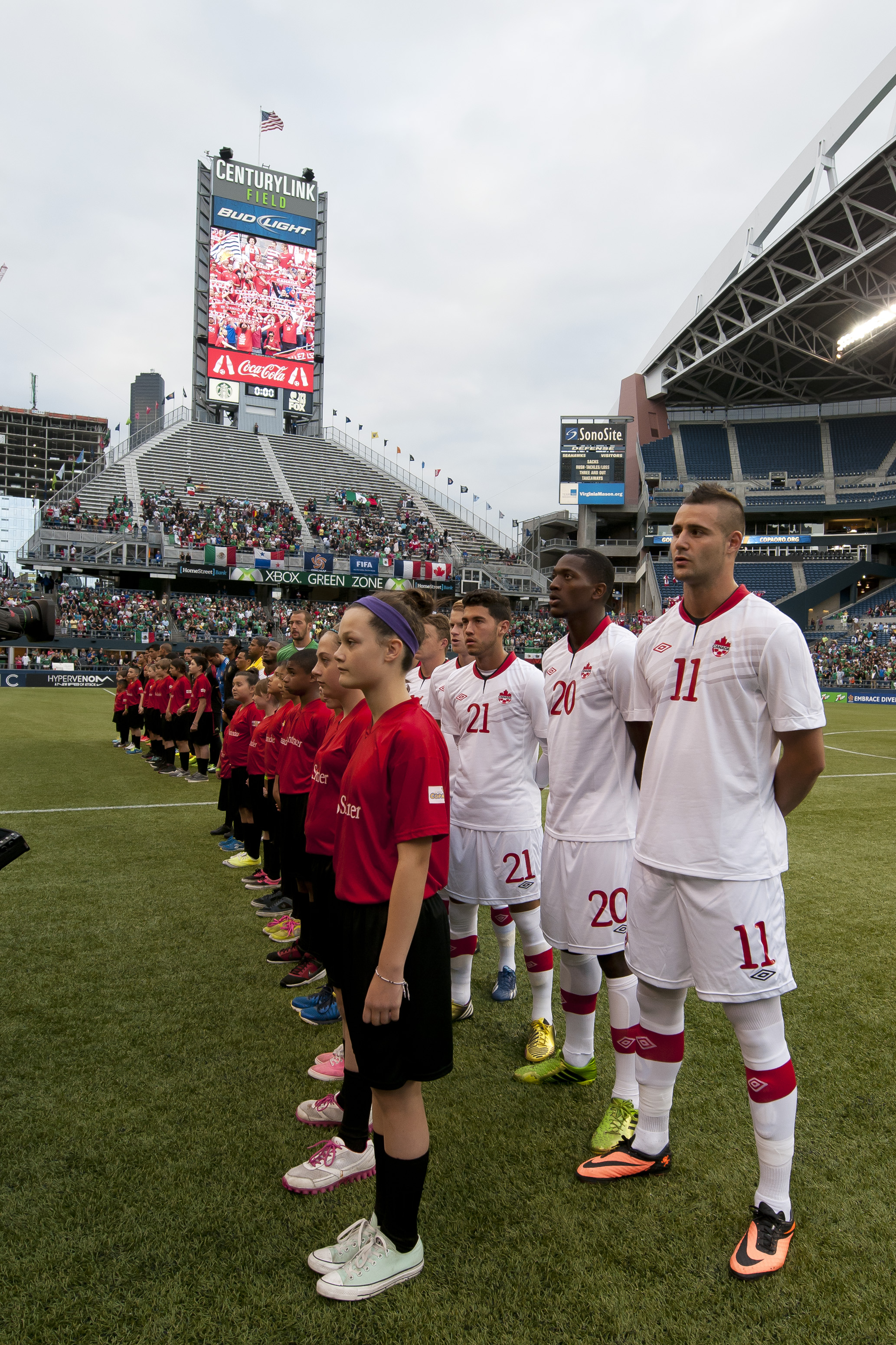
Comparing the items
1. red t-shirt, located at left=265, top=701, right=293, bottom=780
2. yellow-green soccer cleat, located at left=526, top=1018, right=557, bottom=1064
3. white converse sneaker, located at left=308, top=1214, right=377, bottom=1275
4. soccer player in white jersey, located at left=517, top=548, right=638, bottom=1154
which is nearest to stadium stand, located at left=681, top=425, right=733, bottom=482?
red t-shirt, located at left=265, top=701, right=293, bottom=780

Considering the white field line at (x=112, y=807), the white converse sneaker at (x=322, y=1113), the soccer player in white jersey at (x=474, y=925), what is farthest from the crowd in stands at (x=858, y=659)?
the white converse sneaker at (x=322, y=1113)

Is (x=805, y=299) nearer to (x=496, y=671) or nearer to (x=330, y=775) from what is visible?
(x=496, y=671)

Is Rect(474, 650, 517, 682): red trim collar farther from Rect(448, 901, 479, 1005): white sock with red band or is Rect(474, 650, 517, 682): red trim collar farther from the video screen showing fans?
the video screen showing fans

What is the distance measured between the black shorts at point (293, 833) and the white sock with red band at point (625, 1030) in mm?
1888

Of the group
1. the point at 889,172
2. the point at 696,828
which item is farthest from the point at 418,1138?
the point at 889,172

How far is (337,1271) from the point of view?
2217 millimetres

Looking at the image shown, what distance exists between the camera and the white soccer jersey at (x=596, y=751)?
3.15 m

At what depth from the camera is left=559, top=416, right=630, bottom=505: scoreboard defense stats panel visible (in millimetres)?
48562

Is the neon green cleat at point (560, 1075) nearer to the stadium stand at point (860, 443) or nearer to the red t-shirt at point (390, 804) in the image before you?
the red t-shirt at point (390, 804)

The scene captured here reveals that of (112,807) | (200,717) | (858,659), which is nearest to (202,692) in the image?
(200,717)

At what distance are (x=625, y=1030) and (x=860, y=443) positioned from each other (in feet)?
193

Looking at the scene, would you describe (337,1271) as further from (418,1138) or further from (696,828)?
(696,828)

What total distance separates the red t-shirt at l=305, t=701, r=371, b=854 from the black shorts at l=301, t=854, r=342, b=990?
0.12 m

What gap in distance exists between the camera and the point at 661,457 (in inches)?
2101
